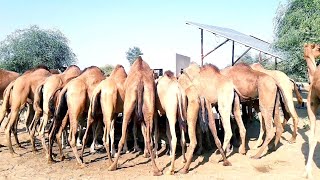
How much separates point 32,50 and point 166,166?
2095cm

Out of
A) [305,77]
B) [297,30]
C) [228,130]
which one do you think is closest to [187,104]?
[228,130]

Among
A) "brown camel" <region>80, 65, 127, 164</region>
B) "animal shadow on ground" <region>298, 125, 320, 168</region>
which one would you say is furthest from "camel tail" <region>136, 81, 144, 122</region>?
"animal shadow on ground" <region>298, 125, 320, 168</region>

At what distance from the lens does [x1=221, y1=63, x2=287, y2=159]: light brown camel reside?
8008 mm

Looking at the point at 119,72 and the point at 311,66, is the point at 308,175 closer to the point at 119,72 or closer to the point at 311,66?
the point at 311,66

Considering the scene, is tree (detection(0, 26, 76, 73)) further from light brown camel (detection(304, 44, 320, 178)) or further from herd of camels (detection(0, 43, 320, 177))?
light brown camel (detection(304, 44, 320, 178))

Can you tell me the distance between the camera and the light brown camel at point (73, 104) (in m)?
7.50

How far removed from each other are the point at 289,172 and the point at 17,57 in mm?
22986

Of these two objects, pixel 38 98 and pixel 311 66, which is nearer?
pixel 311 66

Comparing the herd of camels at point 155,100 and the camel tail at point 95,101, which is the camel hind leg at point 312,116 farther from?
the camel tail at point 95,101

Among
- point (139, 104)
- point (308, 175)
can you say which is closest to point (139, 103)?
point (139, 104)

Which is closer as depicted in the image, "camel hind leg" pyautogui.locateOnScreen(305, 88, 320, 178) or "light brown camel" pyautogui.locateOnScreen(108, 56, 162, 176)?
"camel hind leg" pyautogui.locateOnScreen(305, 88, 320, 178)

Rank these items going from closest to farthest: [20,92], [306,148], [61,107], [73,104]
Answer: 1. [73,104]
2. [61,107]
3. [306,148]
4. [20,92]

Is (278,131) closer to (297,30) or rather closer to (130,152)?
(130,152)

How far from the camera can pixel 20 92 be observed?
28.6 ft
